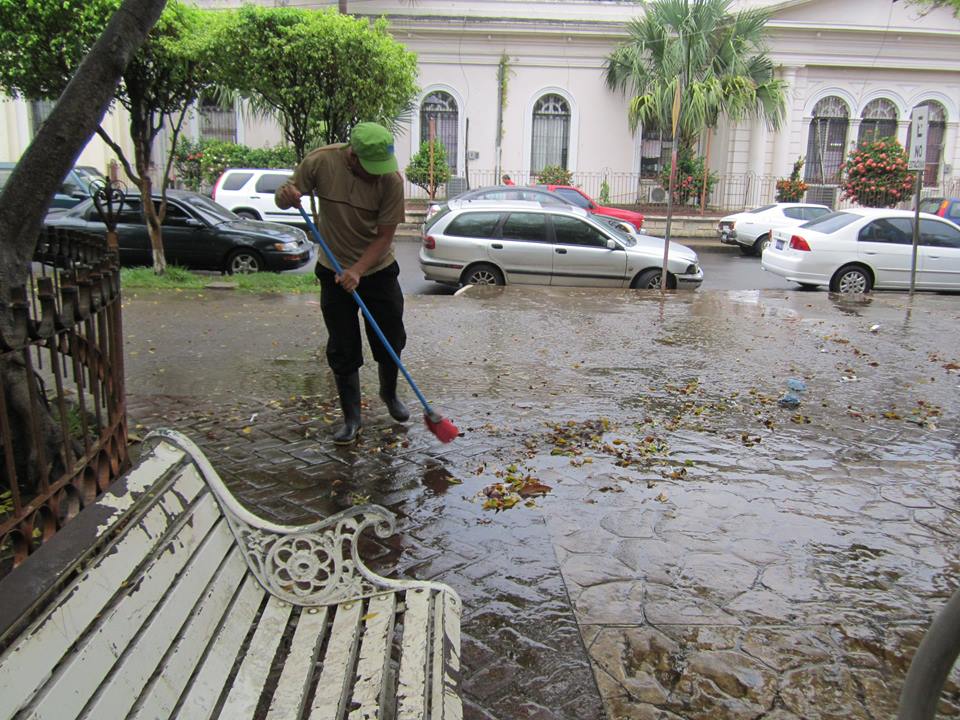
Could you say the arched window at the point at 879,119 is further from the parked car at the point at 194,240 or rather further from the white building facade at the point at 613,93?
the parked car at the point at 194,240

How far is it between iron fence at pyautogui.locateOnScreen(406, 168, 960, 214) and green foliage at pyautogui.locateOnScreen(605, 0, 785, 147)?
6.07 feet

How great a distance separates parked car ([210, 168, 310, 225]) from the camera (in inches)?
746

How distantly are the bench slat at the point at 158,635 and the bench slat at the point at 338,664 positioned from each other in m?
0.41

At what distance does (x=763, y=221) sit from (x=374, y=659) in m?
19.9

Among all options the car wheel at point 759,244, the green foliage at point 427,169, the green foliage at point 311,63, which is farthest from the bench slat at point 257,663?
the green foliage at point 427,169

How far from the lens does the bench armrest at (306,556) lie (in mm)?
2615

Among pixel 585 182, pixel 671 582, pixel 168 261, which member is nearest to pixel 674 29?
pixel 585 182

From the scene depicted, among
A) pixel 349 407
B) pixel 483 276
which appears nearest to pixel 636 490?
pixel 349 407

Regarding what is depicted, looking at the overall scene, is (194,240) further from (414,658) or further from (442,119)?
(442,119)

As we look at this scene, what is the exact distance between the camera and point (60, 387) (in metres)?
2.80

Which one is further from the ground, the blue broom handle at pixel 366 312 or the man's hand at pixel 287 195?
the man's hand at pixel 287 195

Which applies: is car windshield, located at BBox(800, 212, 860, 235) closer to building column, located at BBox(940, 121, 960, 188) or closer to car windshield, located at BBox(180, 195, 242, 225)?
car windshield, located at BBox(180, 195, 242, 225)

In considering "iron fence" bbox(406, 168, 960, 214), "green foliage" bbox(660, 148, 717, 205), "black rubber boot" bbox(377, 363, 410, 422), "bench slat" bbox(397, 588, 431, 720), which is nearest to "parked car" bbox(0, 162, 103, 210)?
"iron fence" bbox(406, 168, 960, 214)

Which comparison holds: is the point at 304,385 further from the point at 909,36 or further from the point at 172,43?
the point at 909,36
